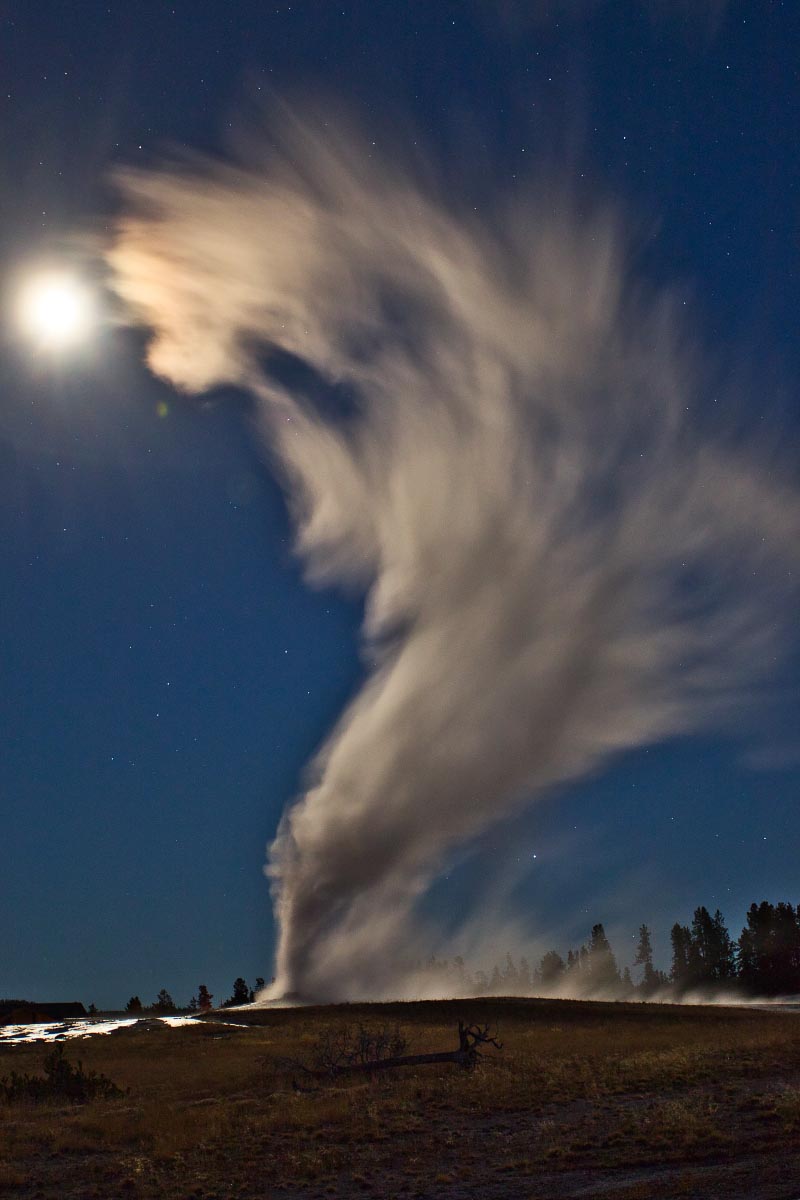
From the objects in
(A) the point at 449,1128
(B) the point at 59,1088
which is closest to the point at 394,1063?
(A) the point at 449,1128

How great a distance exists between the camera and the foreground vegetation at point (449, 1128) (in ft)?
58.0

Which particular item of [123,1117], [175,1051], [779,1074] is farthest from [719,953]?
[123,1117]

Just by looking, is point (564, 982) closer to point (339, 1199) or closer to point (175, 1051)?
point (175, 1051)

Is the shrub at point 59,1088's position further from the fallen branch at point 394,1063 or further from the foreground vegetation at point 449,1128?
the fallen branch at point 394,1063

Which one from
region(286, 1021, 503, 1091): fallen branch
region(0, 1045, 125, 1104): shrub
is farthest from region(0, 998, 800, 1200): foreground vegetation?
region(0, 1045, 125, 1104): shrub

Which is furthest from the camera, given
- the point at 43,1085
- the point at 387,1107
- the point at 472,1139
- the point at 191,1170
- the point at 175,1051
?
the point at 175,1051

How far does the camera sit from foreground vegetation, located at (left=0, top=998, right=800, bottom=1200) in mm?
17688

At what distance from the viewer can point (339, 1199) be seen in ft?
55.9

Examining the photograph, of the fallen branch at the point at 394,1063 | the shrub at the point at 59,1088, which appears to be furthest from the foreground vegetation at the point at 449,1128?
the shrub at the point at 59,1088

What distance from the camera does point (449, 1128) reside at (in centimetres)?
2355

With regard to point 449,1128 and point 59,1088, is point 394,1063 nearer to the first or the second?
point 449,1128

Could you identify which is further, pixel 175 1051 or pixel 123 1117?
pixel 175 1051

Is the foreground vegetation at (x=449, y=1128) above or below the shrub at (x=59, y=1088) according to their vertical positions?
below

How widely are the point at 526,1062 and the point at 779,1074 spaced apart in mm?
11340
